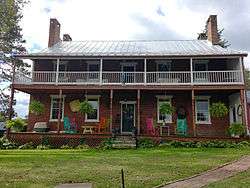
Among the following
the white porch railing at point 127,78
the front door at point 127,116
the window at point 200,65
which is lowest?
the front door at point 127,116

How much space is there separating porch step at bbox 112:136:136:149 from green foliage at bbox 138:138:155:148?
1.12 ft

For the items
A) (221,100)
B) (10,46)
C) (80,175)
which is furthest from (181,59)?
(10,46)

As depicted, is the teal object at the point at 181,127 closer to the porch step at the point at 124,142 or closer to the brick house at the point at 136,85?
the brick house at the point at 136,85

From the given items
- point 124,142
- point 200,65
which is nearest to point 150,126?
point 124,142

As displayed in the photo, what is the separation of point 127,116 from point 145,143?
4590 mm

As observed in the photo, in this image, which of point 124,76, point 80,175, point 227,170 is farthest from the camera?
point 124,76

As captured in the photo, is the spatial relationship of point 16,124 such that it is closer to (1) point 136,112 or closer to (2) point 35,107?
(2) point 35,107

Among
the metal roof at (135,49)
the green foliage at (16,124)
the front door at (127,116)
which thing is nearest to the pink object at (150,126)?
the front door at (127,116)

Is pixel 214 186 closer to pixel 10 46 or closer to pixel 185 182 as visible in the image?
pixel 185 182

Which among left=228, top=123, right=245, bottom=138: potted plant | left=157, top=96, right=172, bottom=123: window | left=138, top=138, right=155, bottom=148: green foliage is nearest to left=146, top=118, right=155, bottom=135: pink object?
left=157, top=96, right=172, bottom=123: window

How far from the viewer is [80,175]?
377 inches

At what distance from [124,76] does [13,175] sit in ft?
40.7

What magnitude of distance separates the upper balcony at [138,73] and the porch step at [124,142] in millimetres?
3498

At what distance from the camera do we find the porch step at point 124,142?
17.6 metres
